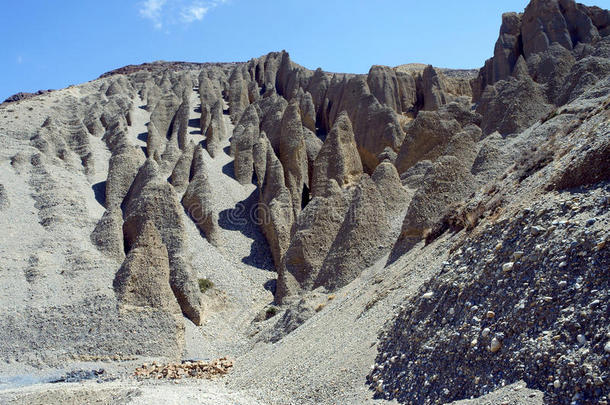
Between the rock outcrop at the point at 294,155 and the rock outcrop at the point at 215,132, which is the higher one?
the rock outcrop at the point at 215,132

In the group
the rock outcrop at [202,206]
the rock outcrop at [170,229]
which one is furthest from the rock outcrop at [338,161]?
the rock outcrop at [170,229]

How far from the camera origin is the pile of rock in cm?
1867

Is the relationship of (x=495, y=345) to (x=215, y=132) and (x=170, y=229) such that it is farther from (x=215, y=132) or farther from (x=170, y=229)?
(x=215, y=132)

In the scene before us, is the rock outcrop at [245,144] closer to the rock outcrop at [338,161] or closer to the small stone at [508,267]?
the rock outcrop at [338,161]

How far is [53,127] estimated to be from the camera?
39.1 m

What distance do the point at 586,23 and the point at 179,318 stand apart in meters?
46.2

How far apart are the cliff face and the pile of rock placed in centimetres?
82

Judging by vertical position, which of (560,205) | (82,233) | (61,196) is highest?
(61,196)

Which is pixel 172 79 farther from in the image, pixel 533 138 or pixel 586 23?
pixel 533 138

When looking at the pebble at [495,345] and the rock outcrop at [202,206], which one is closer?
the pebble at [495,345]

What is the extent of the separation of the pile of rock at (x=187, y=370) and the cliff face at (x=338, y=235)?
2.69 feet

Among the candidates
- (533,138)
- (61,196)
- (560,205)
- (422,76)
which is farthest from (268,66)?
(560,205)

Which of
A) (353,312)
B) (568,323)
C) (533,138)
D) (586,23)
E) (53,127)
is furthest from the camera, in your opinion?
(586,23)

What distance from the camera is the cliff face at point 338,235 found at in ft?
31.9
